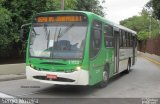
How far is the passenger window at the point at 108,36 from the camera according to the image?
1384 cm

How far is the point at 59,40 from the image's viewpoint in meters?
11.6

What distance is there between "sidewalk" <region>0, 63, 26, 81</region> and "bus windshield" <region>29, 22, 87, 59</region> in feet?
15.9

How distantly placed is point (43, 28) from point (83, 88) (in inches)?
124

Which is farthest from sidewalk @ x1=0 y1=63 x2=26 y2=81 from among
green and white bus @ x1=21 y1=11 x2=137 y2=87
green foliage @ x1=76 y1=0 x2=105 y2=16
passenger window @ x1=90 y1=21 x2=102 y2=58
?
green foliage @ x1=76 y1=0 x2=105 y2=16

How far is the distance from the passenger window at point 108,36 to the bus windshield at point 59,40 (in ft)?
7.61

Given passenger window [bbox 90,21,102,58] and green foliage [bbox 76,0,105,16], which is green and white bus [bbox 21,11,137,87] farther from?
green foliage [bbox 76,0,105,16]

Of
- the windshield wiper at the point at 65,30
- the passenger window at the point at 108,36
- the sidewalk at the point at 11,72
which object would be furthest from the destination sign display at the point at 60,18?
the sidewalk at the point at 11,72

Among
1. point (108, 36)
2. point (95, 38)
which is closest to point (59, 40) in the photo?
point (95, 38)

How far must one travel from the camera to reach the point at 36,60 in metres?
11.7

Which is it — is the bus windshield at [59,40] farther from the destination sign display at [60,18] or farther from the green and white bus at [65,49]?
the destination sign display at [60,18]

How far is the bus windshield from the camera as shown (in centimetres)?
1143

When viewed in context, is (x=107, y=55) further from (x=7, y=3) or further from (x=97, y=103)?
(x=7, y=3)

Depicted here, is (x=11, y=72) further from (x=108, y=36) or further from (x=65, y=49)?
(x=65, y=49)

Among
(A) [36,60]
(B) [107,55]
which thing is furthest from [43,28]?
(B) [107,55]
